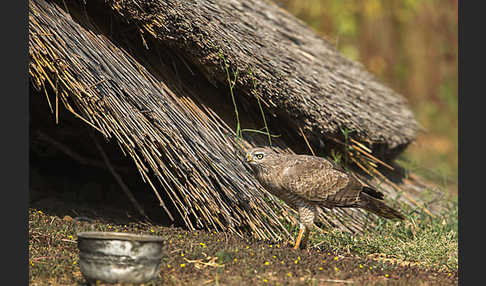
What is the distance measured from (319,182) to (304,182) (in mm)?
166

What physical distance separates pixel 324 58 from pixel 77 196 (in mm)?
3521

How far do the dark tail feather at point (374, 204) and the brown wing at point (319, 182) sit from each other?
0.35ft

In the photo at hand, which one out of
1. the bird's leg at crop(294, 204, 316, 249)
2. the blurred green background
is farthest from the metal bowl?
the blurred green background

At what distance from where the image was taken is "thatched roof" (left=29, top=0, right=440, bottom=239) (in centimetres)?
451

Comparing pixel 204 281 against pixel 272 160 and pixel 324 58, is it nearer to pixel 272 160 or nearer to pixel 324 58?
pixel 272 160

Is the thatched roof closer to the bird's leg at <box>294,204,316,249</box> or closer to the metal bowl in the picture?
the bird's leg at <box>294,204,316,249</box>

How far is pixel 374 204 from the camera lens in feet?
15.8

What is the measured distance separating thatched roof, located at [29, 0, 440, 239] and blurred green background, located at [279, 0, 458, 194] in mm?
8121

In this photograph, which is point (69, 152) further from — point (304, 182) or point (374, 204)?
point (374, 204)

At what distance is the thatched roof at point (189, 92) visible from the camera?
451cm

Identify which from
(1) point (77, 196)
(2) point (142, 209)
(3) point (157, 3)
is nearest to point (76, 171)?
(1) point (77, 196)

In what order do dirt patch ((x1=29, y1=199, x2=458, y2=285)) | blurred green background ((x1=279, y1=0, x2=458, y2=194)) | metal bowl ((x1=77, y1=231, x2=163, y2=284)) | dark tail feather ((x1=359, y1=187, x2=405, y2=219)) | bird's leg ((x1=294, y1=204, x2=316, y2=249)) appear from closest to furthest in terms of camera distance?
metal bowl ((x1=77, y1=231, x2=163, y2=284))
dirt patch ((x1=29, y1=199, x2=458, y2=285))
bird's leg ((x1=294, y1=204, x2=316, y2=249))
dark tail feather ((x1=359, y1=187, x2=405, y2=219))
blurred green background ((x1=279, y1=0, x2=458, y2=194))

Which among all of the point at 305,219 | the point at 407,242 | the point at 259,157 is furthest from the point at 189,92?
the point at 407,242

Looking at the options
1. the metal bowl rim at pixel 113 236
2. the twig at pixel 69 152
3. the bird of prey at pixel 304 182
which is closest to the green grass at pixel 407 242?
the bird of prey at pixel 304 182
